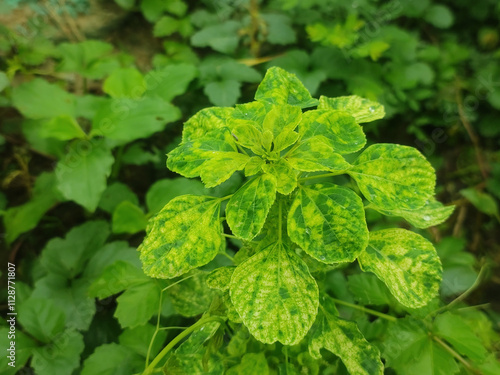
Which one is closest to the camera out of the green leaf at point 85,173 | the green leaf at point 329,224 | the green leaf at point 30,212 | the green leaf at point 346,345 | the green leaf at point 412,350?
the green leaf at point 329,224

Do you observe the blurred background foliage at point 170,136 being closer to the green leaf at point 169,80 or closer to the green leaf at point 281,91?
the green leaf at point 169,80

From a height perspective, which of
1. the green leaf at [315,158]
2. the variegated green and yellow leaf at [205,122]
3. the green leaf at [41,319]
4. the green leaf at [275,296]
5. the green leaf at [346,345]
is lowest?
the green leaf at [41,319]

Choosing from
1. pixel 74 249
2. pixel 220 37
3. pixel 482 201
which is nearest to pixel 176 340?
pixel 74 249

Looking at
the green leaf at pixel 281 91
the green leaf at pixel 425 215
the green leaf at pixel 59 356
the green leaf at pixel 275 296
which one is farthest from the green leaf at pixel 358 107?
the green leaf at pixel 59 356

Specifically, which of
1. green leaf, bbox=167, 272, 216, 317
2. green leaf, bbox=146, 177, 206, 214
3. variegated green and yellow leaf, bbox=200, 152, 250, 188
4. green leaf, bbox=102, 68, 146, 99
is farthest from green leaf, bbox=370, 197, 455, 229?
green leaf, bbox=102, 68, 146, 99

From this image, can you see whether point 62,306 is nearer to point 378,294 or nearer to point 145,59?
point 378,294

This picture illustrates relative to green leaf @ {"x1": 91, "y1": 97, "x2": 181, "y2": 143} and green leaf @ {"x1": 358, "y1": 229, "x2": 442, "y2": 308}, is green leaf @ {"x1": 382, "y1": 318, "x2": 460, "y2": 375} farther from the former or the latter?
green leaf @ {"x1": 91, "y1": 97, "x2": 181, "y2": 143}

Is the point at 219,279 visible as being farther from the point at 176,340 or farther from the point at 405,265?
the point at 405,265

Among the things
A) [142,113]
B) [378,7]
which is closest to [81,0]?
[142,113]
